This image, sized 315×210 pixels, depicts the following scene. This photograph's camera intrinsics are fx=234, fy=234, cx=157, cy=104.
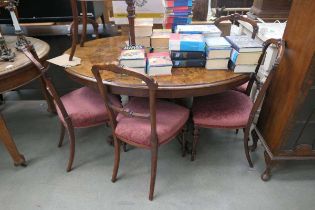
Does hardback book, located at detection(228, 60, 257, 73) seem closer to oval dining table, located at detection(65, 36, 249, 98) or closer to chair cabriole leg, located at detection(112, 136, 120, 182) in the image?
oval dining table, located at detection(65, 36, 249, 98)

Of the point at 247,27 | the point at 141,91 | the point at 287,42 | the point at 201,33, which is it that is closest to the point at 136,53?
the point at 141,91

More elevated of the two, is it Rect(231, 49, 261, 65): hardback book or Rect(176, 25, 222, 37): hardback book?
Rect(176, 25, 222, 37): hardback book

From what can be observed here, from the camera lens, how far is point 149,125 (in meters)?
1.44

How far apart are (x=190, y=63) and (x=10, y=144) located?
55.7 inches

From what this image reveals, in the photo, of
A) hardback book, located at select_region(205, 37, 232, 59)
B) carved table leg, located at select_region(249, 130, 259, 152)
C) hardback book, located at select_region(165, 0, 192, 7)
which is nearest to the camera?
hardback book, located at select_region(205, 37, 232, 59)

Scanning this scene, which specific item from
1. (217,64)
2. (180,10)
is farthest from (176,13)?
(217,64)

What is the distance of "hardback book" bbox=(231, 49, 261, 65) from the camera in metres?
1.44

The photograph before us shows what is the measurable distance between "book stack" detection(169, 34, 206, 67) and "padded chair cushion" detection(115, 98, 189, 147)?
319 millimetres

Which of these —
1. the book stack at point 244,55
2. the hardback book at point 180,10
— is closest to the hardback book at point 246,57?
the book stack at point 244,55

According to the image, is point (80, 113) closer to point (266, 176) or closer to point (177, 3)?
point (177, 3)

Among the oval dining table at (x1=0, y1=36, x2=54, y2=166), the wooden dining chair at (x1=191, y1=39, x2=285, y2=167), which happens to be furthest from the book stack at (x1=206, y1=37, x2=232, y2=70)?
the oval dining table at (x1=0, y1=36, x2=54, y2=166)

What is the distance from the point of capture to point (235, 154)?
191cm

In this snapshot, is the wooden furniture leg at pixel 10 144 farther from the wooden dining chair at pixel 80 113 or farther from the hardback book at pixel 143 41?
the hardback book at pixel 143 41

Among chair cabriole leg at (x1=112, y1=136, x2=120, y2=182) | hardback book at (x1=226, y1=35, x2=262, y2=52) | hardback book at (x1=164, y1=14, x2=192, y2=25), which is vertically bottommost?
chair cabriole leg at (x1=112, y1=136, x2=120, y2=182)
